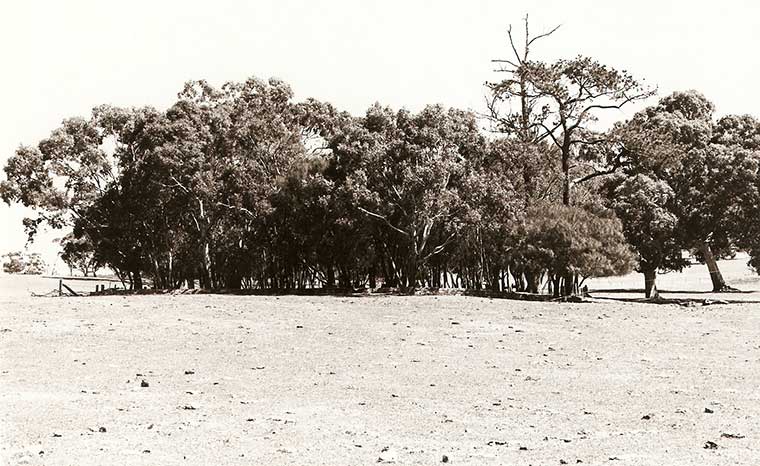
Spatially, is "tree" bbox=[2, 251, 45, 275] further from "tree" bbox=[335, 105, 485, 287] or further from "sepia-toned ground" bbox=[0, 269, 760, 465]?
"sepia-toned ground" bbox=[0, 269, 760, 465]

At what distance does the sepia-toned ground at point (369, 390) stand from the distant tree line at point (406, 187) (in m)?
11.1

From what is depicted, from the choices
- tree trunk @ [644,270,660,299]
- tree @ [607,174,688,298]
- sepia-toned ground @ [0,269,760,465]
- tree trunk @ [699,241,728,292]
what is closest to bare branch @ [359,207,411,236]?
tree @ [607,174,688,298]

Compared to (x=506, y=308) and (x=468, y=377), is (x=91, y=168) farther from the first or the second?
(x=468, y=377)

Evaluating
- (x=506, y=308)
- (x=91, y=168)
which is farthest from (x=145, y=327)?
(x=91, y=168)

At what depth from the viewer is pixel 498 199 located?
33344 mm

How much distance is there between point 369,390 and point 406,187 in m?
21.0

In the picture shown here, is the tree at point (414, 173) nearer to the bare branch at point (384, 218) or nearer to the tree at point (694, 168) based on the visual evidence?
the bare branch at point (384, 218)

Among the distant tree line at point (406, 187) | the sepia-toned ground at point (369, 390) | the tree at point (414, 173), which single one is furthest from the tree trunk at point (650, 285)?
the sepia-toned ground at point (369, 390)

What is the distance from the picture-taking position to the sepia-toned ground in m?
8.30

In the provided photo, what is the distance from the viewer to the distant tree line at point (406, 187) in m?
33.5

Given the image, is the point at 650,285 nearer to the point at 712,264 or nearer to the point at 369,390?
the point at 712,264

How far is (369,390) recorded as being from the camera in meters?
12.0

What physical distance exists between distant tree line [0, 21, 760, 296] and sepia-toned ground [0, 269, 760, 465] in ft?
36.3

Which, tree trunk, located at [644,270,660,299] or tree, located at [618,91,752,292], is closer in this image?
tree, located at [618,91,752,292]
